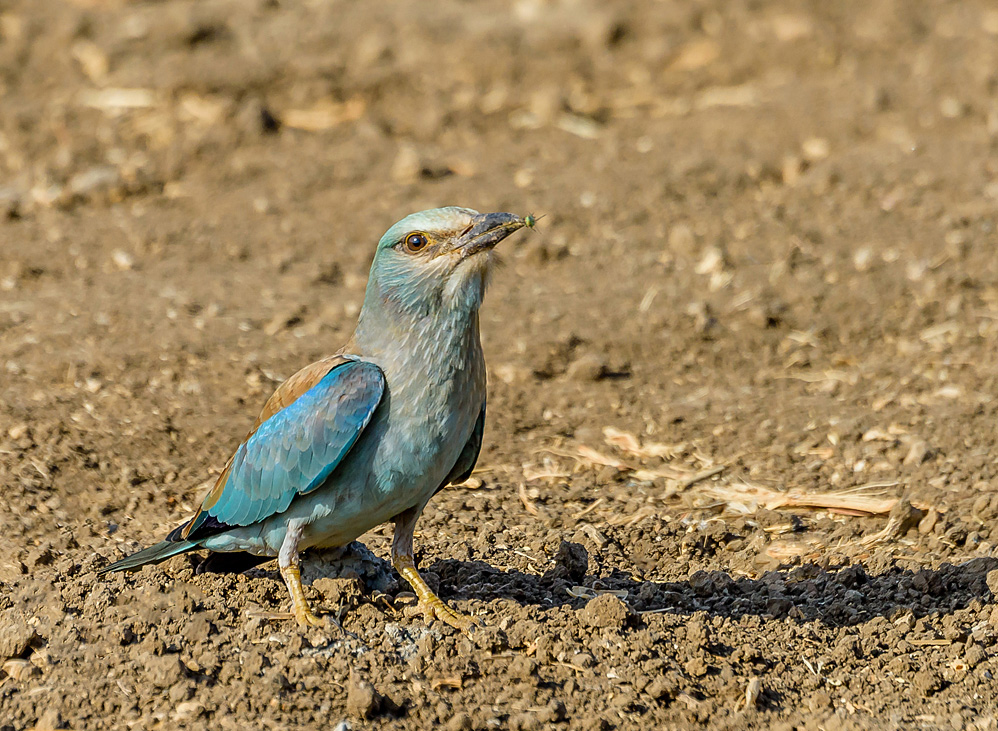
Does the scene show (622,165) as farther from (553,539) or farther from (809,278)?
(553,539)

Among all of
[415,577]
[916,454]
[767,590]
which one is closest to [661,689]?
[415,577]

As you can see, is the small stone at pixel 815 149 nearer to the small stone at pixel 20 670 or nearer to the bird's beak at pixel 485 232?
the bird's beak at pixel 485 232

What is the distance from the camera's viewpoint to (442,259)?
4.52 meters

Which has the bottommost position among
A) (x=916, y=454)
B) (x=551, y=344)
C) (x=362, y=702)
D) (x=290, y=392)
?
(x=916, y=454)

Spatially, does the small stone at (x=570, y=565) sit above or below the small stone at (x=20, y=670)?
below

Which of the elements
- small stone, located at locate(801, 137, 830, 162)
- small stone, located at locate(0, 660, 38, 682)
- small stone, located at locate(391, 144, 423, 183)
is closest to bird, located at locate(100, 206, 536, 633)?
small stone, located at locate(0, 660, 38, 682)

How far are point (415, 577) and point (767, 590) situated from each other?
1.47m

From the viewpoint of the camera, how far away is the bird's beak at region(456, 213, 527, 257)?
4508 mm

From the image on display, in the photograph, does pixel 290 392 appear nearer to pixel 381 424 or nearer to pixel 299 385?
pixel 299 385

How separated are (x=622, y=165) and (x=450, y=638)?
6086 mm

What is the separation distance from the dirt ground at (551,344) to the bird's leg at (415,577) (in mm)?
88

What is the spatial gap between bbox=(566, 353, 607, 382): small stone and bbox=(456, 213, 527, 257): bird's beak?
281 cm

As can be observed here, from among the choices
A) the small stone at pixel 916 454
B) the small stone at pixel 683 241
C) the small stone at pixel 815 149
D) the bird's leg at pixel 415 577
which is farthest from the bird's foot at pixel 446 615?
the small stone at pixel 815 149

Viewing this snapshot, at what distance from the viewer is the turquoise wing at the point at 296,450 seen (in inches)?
173
